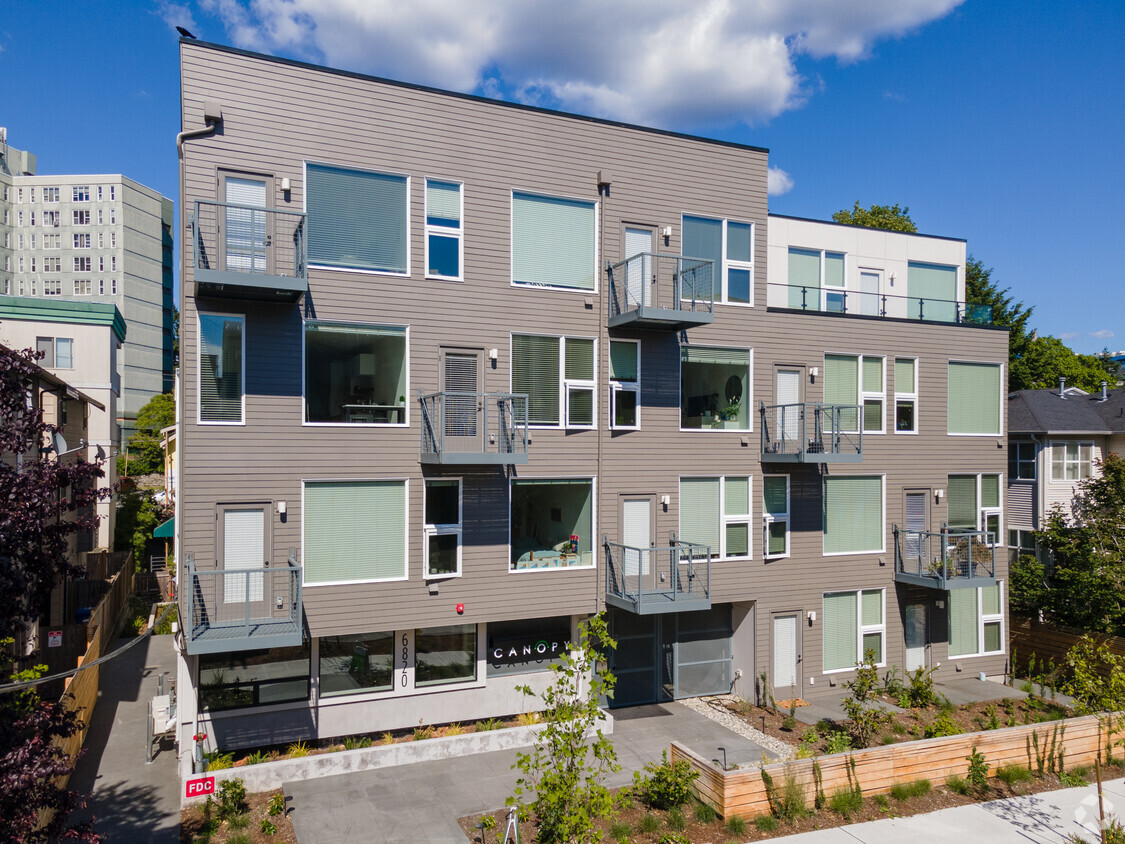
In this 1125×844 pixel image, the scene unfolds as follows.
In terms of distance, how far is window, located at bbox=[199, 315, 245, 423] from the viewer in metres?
11.7

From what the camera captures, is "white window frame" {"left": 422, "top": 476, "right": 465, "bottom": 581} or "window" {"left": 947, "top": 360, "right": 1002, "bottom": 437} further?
"window" {"left": 947, "top": 360, "right": 1002, "bottom": 437}

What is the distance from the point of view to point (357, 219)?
1273cm

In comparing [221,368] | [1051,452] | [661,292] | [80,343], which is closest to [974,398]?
[1051,452]

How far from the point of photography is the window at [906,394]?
17.5 meters

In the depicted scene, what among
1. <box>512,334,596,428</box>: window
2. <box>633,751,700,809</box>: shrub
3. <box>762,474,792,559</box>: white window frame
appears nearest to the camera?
<box>633,751,700,809</box>: shrub

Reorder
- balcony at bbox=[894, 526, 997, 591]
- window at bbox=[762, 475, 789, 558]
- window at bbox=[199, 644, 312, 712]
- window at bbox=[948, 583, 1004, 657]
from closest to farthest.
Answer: window at bbox=[199, 644, 312, 712] → window at bbox=[762, 475, 789, 558] → balcony at bbox=[894, 526, 997, 591] → window at bbox=[948, 583, 1004, 657]

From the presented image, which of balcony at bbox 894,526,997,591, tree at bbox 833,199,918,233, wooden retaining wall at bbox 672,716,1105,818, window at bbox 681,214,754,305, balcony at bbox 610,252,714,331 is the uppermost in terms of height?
tree at bbox 833,199,918,233

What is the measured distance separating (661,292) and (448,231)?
426 cm

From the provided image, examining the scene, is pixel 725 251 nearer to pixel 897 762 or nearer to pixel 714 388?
pixel 714 388

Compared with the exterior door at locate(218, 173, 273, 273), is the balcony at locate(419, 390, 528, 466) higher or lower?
lower

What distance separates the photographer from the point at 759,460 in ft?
52.4

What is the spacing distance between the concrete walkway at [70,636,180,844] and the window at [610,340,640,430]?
30.7ft

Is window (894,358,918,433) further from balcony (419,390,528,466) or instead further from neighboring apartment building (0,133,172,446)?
neighboring apartment building (0,133,172,446)

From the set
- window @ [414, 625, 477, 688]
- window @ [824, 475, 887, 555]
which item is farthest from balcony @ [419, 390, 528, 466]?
window @ [824, 475, 887, 555]
